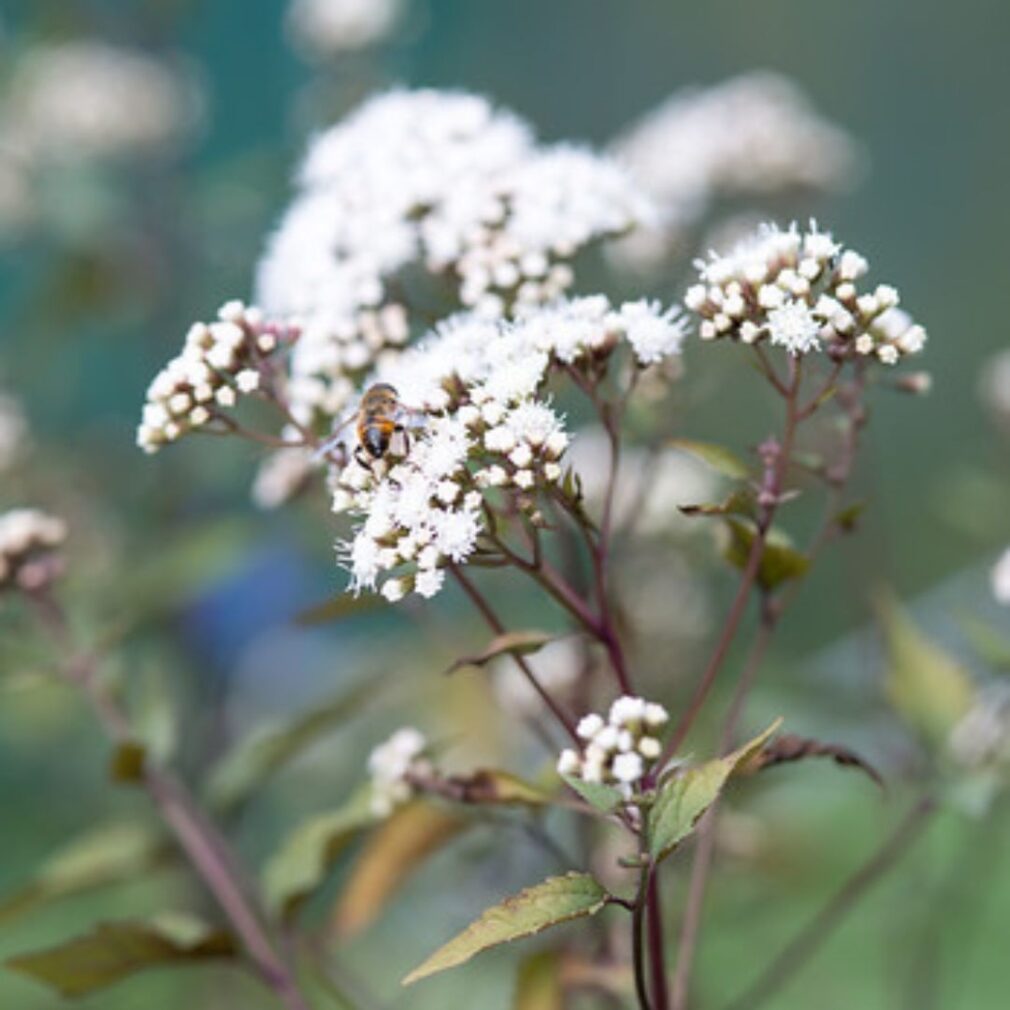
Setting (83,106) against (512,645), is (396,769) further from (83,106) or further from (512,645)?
(83,106)

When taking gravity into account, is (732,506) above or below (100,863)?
below

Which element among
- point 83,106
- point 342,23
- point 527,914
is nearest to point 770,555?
point 527,914

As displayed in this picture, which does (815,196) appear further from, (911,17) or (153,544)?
(911,17)

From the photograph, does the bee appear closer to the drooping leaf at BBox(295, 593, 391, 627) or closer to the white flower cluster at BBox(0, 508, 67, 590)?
the drooping leaf at BBox(295, 593, 391, 627)

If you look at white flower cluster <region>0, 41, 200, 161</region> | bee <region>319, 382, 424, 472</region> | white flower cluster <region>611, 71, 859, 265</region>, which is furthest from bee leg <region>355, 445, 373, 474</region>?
white flower cluster <region>0, 41, 200, 161</region>

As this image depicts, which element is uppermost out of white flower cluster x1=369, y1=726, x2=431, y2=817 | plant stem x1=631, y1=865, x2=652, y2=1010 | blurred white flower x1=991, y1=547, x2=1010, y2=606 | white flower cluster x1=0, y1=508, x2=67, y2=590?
white flower cluster x1=0, y1=508, x2=67, y2=590

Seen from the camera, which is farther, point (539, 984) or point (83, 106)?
point (83, 106)

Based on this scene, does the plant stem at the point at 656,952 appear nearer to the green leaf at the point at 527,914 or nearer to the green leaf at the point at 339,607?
the green leaf at the point at 527,914
